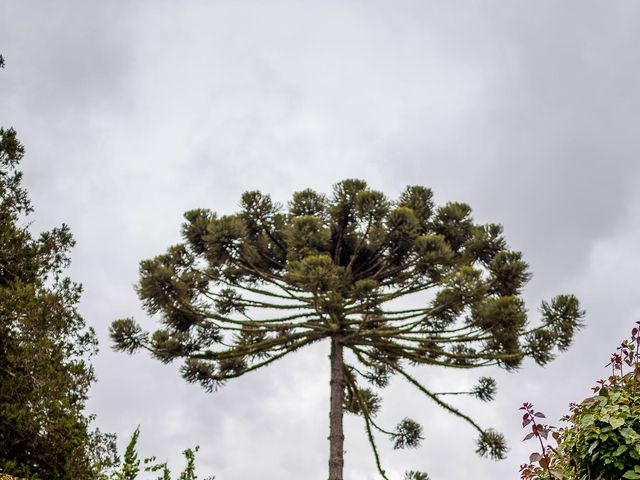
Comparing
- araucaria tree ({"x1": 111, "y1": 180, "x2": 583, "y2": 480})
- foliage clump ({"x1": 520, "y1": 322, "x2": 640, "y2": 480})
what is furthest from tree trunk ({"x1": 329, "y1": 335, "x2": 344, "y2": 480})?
foliage clump ({"x1": 520, "y1": 322, "x2": 640, "y2": 480})

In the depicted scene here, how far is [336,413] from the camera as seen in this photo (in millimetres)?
14352

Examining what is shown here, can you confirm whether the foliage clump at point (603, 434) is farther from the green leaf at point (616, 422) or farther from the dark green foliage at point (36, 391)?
the dark green foliage at point (36, 391)

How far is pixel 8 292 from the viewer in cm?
1210

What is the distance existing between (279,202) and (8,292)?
637cm

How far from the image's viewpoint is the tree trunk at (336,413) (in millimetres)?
13672

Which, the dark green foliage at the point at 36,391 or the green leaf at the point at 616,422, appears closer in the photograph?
the green leaf at the point at 616,422

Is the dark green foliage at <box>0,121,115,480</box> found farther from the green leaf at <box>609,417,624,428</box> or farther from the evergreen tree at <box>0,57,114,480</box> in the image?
the green leaf at <box>609,417,624,428</box>

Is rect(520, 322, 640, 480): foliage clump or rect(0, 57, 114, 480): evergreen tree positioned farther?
rect(0, 57, 114, 480): evergreen tree

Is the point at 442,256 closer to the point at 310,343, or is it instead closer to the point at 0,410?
the point at 310,343

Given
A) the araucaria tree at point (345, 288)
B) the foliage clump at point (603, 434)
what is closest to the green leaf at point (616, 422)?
the foliage clump at point (603, 434)

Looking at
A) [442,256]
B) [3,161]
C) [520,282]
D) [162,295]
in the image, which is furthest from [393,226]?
[3,161]

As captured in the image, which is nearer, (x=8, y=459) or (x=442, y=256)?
(x=8, y=459)

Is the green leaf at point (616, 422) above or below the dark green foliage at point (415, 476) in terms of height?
below

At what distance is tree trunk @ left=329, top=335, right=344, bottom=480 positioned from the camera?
44.9 feet
